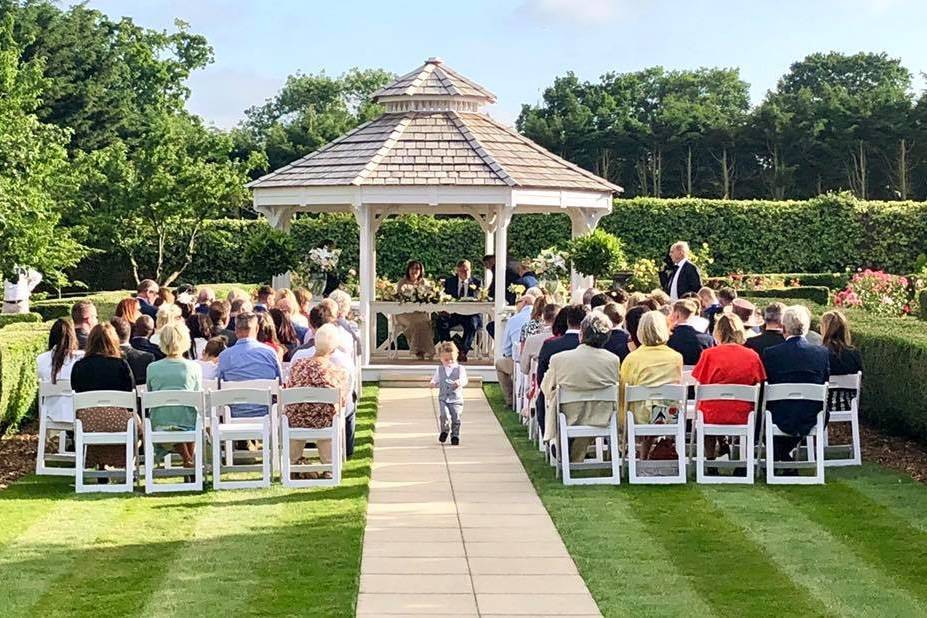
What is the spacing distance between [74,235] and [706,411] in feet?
78.8

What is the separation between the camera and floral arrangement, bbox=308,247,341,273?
2322cm

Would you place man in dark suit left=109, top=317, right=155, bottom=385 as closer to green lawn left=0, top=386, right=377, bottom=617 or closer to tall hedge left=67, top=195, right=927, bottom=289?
green lawn left=0, top=386, right=377, bottom=617

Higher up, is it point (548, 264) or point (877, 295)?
point (548, 264)

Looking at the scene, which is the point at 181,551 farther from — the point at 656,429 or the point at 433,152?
the point at 433,152

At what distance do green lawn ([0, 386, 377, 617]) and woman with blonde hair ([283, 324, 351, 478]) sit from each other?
1.84 feet

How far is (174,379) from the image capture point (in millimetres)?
12500

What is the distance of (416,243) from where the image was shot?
37031 millimetres

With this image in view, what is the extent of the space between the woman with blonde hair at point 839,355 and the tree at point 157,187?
21.9 meters

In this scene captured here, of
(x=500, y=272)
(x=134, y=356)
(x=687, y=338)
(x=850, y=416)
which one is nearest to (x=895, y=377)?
(x=850, y=416)

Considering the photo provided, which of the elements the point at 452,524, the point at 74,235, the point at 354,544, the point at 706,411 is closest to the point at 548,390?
the point at 706,411

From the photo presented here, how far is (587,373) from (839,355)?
2.81 metres

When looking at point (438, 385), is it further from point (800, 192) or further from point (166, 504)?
point (800, 192)

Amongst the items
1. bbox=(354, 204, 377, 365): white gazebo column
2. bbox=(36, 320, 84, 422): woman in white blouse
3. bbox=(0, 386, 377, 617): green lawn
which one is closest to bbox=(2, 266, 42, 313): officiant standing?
bbox=(354, 204, 377, 365): white gazebo column

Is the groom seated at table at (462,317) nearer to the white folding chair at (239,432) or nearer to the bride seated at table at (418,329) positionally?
the bride seated at table at (418,329)
